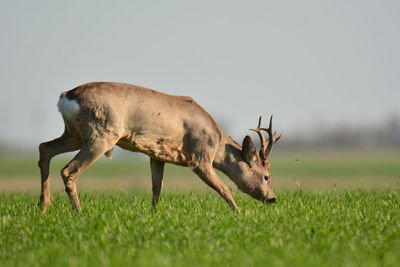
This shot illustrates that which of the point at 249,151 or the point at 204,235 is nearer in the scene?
the point at 204,235

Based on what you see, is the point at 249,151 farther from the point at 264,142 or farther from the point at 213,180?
the point at 213,180

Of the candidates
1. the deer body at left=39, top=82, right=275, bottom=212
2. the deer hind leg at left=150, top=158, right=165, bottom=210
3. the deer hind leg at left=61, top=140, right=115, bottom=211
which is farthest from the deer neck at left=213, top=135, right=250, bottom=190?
the deer hind leg at left=61, top=140, right=115, bottom=211

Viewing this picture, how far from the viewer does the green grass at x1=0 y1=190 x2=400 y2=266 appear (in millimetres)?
5453

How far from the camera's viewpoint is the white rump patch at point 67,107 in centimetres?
790

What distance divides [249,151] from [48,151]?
10.6ft

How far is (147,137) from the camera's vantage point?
26.9 feet

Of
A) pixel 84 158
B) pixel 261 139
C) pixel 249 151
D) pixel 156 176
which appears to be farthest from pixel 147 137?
pixel 261 139

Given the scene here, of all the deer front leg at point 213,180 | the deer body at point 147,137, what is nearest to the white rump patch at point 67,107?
the deer body at point 147,137

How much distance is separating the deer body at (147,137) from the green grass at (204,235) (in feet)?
1.93

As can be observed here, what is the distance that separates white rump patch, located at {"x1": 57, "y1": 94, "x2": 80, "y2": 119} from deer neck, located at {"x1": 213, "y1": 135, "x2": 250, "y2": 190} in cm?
246

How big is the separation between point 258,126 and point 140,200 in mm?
2723

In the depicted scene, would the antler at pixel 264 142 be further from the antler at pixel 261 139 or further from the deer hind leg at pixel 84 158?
the deer hind leg at pixel 84 158

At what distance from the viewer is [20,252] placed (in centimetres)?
602

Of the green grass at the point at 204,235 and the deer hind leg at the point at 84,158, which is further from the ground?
the deer hind leg at the point at 84,158
